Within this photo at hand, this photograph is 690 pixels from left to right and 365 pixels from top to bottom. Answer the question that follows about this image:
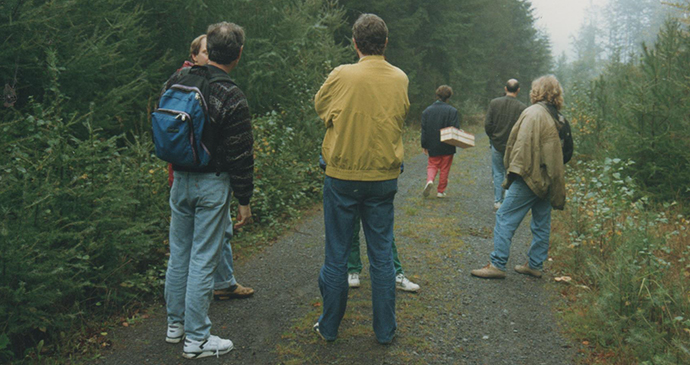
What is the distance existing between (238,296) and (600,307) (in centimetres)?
335

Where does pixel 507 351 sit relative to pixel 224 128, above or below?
below

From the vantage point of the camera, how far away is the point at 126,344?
3.96 metres

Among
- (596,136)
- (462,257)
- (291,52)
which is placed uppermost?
(291,52)

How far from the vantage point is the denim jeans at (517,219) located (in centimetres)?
555

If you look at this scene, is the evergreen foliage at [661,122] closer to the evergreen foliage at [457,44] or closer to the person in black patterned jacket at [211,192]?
the person in black patterned jacket at [211,192]

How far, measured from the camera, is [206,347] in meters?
3.73

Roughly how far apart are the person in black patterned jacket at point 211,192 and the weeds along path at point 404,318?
0.36m

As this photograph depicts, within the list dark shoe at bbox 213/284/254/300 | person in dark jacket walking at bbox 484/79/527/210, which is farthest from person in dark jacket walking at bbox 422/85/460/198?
dark shoe at bbox 213/284/254/300

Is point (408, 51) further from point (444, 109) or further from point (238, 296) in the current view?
point (238, 296)

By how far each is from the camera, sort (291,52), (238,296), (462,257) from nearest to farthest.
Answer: (238,296), (462,257), (291,52)

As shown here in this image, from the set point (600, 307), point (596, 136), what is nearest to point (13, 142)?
point (600, 307)

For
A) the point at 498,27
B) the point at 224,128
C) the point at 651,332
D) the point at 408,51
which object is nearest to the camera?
the point at 224,128

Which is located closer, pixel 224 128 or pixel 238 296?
pixel 224 128

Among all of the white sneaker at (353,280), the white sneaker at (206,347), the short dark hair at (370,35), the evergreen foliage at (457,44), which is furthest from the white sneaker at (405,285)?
the evergreen foliage at (457,44)
